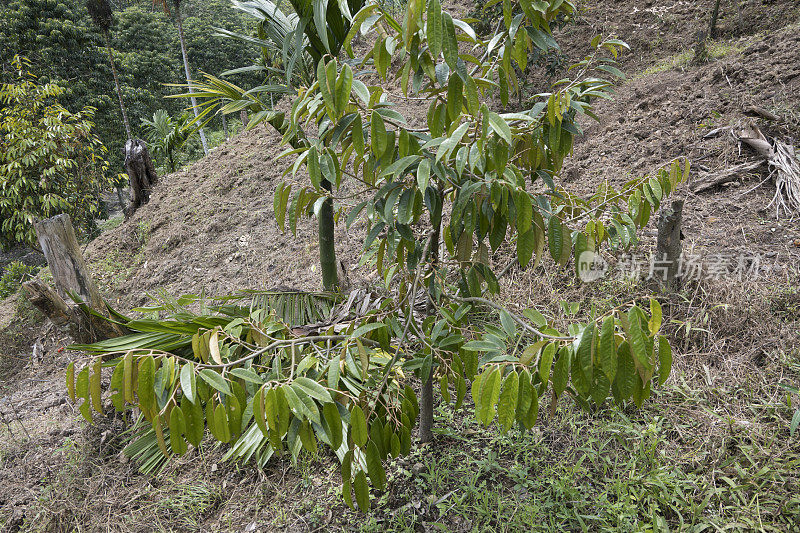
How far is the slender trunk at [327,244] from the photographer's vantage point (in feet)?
8.38

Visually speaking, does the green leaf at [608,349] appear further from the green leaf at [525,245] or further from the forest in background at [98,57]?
the forest in background at [98,57]

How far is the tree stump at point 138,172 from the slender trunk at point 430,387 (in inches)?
232

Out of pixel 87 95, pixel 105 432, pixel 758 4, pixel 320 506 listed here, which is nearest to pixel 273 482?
pixel 320 506

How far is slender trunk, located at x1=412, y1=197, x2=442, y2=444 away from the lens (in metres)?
1.57

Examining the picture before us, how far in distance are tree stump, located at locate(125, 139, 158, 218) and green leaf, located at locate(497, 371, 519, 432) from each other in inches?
264

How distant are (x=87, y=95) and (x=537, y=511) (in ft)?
41.8

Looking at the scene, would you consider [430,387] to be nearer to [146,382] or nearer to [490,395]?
[490,395]

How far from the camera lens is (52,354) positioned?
3.98 meters

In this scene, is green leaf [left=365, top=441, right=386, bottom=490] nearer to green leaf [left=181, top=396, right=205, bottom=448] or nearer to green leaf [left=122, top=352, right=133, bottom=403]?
green leaf [left=181, top=396, right=205, bottom=448]

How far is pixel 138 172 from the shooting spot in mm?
6324

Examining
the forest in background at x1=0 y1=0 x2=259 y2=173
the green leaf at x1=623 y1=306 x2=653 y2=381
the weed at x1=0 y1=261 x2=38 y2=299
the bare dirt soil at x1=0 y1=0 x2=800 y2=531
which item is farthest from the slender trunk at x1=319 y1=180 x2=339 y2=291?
the weed at x1=0 y1=261 x2=38 y2=299

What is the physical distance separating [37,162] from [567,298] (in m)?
6.18

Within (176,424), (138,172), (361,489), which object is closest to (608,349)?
(361,489)

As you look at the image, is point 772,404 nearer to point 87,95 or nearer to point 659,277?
point 659,277
